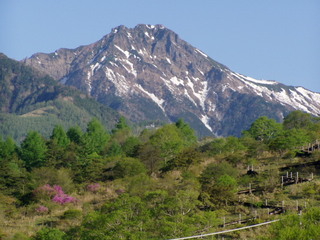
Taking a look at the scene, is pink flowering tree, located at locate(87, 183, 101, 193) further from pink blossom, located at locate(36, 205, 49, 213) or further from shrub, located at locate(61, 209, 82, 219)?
shrub, located at locate(61, 209, 82, 219)

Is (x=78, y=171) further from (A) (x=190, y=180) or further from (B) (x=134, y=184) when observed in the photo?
(A) (x=190, y=180)

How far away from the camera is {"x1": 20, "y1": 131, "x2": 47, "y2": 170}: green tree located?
98750 millimetres

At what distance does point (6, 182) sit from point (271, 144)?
3742 centimetres

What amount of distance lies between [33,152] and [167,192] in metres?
A: 53.5

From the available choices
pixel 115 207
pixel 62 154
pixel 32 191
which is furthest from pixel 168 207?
pixel 62 154

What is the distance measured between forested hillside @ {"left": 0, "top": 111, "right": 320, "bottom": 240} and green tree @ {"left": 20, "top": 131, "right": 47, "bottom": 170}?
0.24 meters

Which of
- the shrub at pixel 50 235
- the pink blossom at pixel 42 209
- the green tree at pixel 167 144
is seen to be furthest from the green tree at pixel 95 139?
the shrub at pixel 50 235

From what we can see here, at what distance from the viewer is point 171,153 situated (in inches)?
3477

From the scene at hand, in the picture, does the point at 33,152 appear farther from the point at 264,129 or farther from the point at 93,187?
the point at 264,129

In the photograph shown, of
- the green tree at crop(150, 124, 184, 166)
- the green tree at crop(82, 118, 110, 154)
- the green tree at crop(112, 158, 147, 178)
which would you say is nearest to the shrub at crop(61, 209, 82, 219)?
the green tree at crop(112, 158, 147, 178)

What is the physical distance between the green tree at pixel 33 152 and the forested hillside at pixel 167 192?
0.77ft

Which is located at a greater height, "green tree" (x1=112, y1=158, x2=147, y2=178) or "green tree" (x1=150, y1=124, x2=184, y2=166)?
"green tree" (x1=150, y1=124, x2=184, y2=166)

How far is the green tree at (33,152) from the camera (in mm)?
98750

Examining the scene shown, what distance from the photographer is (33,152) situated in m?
102
